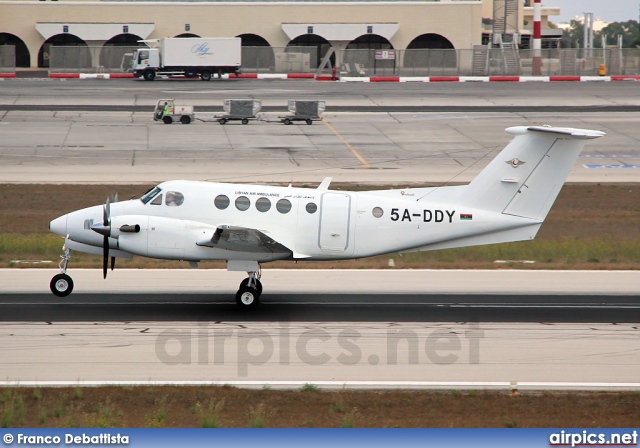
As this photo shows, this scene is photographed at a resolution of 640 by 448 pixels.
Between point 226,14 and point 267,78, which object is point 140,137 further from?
point 226,14

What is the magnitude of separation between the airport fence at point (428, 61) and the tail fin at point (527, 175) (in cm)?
6204

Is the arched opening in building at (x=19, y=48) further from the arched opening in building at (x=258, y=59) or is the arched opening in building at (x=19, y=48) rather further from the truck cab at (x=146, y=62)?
the arched opening in building at (x=258, y=59)

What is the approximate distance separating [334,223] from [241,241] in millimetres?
2320

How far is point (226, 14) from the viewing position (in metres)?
90.8

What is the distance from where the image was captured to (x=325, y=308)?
21.0 meters

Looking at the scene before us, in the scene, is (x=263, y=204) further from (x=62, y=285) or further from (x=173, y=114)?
(x=173, y=114)

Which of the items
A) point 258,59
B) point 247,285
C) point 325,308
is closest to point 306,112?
point 258,59

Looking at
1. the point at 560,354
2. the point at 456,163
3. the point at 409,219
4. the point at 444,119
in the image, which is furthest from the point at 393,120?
the point at 560,354

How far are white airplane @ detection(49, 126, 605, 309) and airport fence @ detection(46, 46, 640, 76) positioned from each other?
204 ft

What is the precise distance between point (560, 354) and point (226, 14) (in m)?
78.7

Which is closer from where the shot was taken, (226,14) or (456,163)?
(456,163)

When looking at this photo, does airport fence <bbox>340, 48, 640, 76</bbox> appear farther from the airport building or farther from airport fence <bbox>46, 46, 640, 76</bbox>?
the airport building

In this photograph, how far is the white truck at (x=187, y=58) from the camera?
251 ft

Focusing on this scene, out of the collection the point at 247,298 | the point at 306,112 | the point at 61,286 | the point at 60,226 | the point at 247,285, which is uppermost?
the point at 306,112
